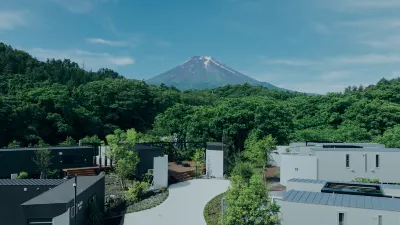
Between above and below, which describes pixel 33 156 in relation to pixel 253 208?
above

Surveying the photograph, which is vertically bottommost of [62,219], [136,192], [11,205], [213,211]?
[213,211]

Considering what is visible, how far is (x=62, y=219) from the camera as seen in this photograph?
880 cm

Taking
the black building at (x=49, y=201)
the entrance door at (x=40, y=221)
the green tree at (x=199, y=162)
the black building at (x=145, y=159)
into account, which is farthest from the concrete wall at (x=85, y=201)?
the green tree at (x=199, y=162)

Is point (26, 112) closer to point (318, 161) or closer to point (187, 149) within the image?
point (187, 149)

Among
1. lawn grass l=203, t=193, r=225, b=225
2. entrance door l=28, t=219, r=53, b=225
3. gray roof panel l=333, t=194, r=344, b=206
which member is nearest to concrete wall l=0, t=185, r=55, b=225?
entrance door l=28, t=219, r=53, b=225

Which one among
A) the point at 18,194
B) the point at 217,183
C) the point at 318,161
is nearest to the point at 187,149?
the point at 217,183

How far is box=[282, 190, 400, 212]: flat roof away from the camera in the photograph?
7.67 m

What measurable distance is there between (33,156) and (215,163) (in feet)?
31.3

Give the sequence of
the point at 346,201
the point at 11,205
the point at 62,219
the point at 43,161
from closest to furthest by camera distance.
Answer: the point at 346,201 < the point at 62,219 < the point at 11,205 < the point at 43,161

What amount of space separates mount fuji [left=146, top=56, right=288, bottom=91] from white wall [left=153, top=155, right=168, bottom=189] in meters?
105

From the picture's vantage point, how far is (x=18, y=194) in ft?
35.9

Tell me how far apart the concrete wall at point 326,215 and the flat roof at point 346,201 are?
0.31 ft

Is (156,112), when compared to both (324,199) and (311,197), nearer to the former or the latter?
(311,197)

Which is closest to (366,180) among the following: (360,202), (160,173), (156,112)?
(360,202)
